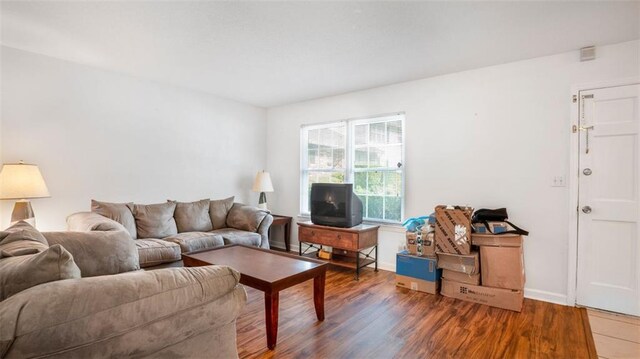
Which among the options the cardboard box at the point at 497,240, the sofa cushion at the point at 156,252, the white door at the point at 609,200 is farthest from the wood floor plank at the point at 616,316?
the sofa cushion at the point at 156,252

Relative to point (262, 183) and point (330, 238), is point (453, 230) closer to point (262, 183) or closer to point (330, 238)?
point (330, 238)

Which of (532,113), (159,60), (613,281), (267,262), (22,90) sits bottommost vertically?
(613,281)

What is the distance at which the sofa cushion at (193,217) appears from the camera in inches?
151

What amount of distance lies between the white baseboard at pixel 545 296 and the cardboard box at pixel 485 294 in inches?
15.3

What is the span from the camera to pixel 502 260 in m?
2.82

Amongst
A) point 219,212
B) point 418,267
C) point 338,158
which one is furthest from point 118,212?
point 418,267

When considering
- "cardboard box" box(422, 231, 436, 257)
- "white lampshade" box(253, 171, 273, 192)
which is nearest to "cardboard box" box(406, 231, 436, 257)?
"cardboard box" box(422, 231, 436, 257)

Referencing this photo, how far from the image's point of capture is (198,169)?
448 centimetres

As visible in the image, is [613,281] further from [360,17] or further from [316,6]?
[316,6]

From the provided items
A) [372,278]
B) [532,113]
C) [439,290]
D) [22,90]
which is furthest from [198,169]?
[532,113]

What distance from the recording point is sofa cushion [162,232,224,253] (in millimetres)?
3251

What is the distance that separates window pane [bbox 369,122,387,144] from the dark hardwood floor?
1922mm

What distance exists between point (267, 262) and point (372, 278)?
1538 mm

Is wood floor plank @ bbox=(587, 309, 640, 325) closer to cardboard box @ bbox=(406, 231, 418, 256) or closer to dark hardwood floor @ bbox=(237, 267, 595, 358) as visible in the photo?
dark hardwood floor @ bbox=(237, 267, 595, 358)
